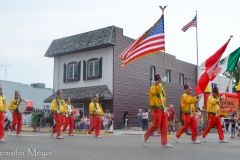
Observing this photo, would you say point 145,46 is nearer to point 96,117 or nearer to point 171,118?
point 96,117

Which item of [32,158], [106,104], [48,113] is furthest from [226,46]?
[48,113]

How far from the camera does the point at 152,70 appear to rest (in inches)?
1308

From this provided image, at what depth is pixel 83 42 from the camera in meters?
30.5

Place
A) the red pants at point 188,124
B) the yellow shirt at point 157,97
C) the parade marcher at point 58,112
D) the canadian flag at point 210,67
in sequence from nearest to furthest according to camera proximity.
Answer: the yellow shirt at point 157,97
the red pants at point 188,124
the canadian flag at point 210,67
the parade marcher at point 58,112

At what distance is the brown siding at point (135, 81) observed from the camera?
94.6ft

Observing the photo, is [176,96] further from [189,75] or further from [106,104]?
[106,104]

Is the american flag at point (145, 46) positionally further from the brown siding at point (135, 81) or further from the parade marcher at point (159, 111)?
the brown siding at point (135, 81)

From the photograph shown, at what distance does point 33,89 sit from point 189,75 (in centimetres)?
1927

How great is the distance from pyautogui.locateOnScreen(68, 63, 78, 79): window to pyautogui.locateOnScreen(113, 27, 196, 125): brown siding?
15.6ft

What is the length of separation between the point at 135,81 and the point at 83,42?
18.5 ft

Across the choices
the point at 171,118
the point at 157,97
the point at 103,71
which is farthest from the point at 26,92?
the point at 157,97

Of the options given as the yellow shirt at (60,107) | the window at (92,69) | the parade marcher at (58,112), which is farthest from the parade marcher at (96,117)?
the window at (92,69)

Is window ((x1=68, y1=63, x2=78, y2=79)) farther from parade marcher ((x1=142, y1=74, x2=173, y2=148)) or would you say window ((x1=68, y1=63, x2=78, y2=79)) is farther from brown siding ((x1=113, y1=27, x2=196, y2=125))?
parade marcher ((x1=142, y1=74, x2=173, y2=148))

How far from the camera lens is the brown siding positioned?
28828 millimetres
